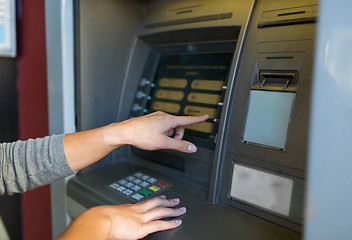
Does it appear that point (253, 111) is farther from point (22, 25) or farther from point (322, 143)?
point (22, 25)

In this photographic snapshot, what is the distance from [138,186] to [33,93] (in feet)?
3.32

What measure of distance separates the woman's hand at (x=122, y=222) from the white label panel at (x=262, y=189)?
245 millimetres

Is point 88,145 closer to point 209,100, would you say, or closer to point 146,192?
point 146,192

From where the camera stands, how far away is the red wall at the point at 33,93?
60.2 inches

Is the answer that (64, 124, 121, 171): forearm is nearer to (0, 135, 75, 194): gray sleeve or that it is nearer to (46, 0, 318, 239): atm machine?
(0, 135, 75, 194): gray sleeve

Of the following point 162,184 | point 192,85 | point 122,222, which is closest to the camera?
point 122,222

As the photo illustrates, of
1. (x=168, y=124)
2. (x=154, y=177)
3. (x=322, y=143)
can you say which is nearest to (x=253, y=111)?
(x=168, y=124)

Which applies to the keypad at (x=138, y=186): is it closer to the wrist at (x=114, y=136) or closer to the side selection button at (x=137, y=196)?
the side selection button at (x=137, y=196)

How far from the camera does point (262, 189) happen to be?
90 cm

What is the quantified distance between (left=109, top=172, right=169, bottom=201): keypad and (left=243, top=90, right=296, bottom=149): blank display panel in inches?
17.2

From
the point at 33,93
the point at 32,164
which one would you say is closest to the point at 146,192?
the point at 32,164

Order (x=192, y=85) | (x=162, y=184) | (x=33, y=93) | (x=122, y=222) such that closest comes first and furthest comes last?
(x=122, y=222), (x=162, y=184), (x=192, y=85), (x=33, y=93)

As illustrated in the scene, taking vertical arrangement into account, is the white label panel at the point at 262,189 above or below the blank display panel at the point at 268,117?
below

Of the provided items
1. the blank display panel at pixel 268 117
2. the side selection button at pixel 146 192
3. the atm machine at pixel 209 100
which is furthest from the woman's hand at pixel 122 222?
the blank display panel at pixel 268 117
